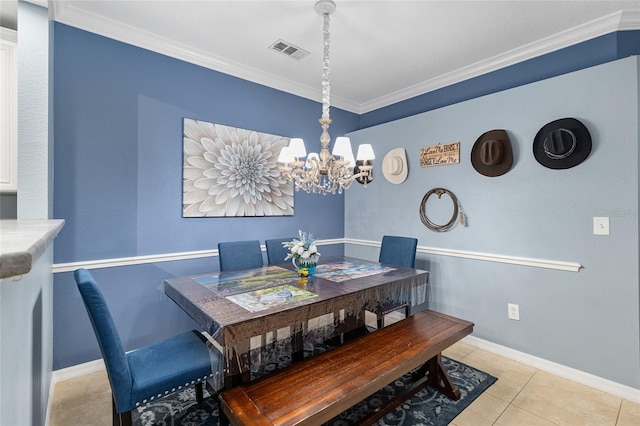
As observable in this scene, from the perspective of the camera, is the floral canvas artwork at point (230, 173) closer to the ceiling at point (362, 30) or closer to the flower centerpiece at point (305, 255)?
the ceiling at point (362, 30)

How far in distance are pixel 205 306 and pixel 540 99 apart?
3.11m

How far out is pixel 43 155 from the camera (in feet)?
6.28

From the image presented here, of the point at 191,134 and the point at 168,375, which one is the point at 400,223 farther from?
the point at 168,375

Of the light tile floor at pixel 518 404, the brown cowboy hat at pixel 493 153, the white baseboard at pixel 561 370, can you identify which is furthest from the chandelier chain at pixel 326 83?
the white baseboard at pixel 561 370

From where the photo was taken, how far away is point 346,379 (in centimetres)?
157

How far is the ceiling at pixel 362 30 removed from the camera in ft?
7.44

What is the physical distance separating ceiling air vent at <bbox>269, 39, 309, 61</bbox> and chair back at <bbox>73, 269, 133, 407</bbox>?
245 cm

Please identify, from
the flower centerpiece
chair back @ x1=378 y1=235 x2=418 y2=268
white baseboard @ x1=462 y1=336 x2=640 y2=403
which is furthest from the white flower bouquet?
white baseboard @ x1=462 y1=336 x2=640 y2=403

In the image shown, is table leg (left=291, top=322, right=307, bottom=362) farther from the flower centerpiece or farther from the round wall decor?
the round wall decor

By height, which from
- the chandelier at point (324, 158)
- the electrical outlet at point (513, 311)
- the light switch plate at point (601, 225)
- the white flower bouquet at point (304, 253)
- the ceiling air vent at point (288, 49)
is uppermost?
the ceiling air vent at point (288, 49)

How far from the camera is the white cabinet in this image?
1.82 m

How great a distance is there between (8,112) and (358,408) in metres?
2.96

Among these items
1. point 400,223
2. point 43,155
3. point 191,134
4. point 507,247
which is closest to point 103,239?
point 43,155

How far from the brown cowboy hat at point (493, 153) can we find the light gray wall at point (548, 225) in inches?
2.3
